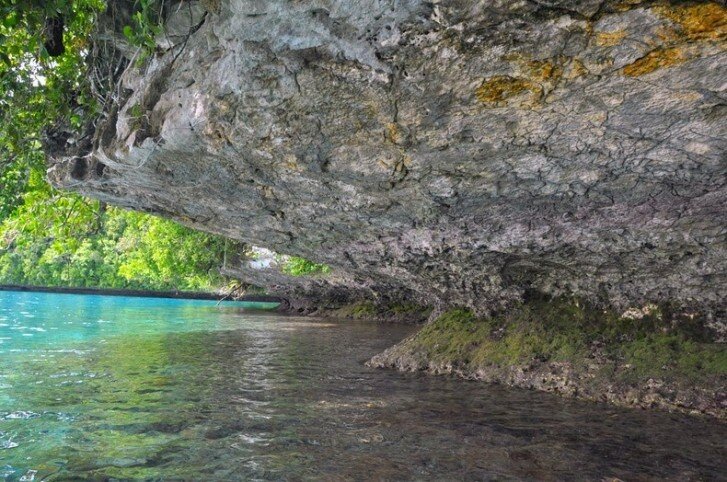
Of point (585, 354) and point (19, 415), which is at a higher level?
point (585, 354)

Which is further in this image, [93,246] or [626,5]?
[93,246]

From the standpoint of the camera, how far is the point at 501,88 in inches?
173

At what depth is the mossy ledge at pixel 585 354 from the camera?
6477mm

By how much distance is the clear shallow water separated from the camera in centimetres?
436

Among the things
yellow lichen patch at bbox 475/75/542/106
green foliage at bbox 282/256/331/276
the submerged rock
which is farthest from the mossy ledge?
green foliage at bbox 282/256/331/276

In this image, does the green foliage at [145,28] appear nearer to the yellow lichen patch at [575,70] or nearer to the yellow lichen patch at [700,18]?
the yellow lichen patch at [575,70]

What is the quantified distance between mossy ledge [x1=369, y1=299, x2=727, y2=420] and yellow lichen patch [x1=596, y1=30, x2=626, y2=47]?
182 inches

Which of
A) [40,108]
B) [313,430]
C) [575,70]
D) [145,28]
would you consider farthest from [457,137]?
[40,108]

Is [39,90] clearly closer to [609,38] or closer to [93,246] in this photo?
[609,38]

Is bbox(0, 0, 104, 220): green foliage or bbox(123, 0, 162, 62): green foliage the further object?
bbox(0, 0, 104, 220): green foliage

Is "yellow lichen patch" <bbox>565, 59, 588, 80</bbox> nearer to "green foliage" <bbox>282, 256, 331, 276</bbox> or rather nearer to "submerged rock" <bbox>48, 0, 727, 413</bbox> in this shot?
"submerged rock" <bbox>48, 0, 727, 413</bbox>

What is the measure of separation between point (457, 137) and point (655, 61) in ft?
5.98

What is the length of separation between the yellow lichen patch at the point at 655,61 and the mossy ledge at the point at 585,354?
4294mm

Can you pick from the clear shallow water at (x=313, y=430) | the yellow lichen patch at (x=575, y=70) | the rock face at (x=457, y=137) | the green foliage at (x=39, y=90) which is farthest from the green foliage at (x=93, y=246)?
the yellow lichen patch at (x=575, y=70)
